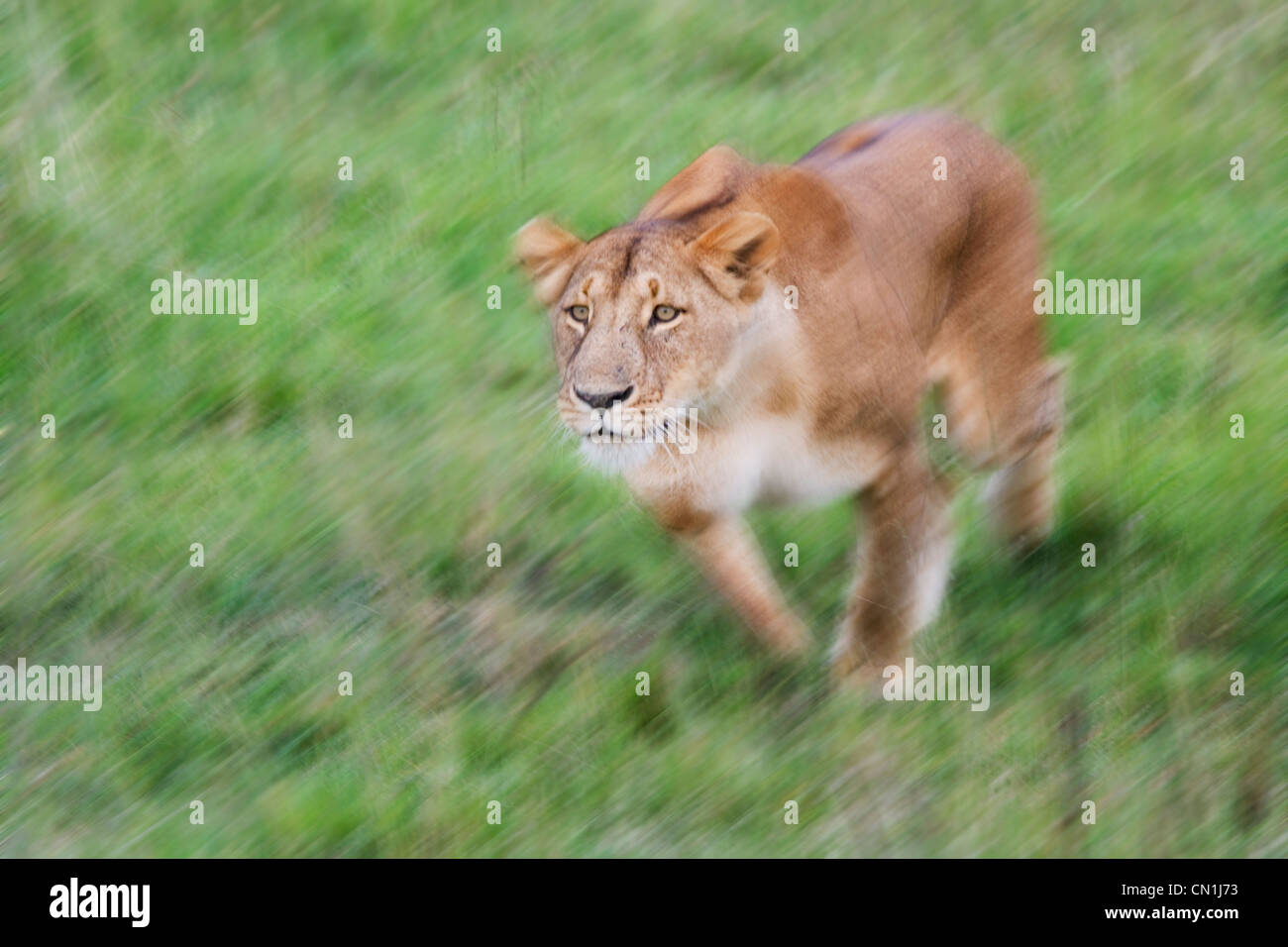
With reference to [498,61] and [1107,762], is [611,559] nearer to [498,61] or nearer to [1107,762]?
[1107,762]

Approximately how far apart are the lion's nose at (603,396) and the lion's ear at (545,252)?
0.54 metres

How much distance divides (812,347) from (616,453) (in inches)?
28.7

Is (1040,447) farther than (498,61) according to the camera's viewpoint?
No

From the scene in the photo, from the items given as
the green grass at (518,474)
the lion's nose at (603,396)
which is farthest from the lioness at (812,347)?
the green grass at (518,474)

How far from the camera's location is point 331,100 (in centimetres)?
903

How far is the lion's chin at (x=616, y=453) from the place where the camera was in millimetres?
5758

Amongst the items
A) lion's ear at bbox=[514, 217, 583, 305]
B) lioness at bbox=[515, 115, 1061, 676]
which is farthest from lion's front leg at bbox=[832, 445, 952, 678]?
lion's ear at bbox=[514, 217, 583, 305]

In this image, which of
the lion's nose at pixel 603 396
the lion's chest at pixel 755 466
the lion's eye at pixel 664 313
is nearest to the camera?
the lion's nose at pixel 603 396

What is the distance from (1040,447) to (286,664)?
8.98ft

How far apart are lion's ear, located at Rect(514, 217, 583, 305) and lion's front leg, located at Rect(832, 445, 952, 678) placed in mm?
1216

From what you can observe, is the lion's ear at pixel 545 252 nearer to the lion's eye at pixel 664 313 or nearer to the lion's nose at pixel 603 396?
the lion's eye at pixel 664 313

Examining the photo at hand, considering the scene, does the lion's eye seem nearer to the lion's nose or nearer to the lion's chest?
the lion's nose

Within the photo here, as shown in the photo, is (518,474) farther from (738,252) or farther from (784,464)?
(738,252)

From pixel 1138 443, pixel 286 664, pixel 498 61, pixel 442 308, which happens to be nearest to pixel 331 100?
pixel 498 61
